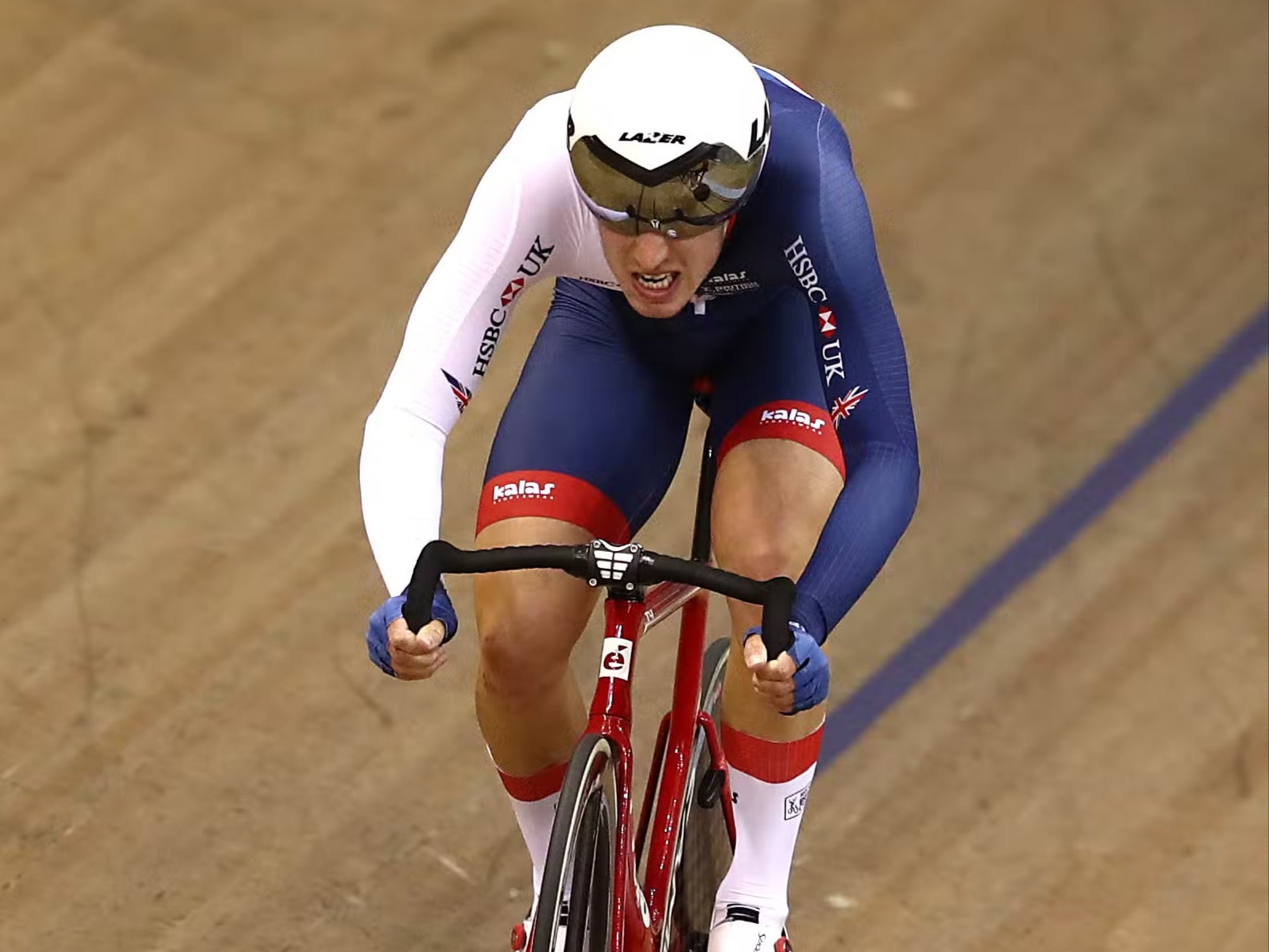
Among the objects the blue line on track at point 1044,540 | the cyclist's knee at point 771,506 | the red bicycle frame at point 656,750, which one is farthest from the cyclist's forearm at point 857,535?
the blue line on track at point 1044,540

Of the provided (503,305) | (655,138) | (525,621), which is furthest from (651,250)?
(525,621)

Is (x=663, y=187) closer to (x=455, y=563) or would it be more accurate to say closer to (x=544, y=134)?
(x=544, y=134)

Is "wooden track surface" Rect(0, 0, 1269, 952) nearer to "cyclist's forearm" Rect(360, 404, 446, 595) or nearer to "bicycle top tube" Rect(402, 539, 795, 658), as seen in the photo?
"cyclist's forearm" Rect(360, 404, 446, 595)

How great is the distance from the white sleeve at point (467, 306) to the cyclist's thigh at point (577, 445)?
5.2 inches

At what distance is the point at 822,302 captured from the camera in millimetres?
3232

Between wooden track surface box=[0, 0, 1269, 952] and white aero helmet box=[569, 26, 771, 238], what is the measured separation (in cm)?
160

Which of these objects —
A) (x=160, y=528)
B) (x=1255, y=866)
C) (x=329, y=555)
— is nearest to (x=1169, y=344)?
(x=1255, y=866)

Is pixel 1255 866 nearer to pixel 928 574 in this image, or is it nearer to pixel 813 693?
pixel 928 574

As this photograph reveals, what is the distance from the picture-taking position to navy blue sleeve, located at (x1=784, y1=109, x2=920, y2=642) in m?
3.09

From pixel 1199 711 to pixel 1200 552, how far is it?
0.44 meters

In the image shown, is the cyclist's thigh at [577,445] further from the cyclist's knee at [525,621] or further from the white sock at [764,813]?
the white sock at [764,813]

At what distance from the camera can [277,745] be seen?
425 cm

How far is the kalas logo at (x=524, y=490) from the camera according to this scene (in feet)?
10.7

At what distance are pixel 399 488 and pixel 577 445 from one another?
0.34m
